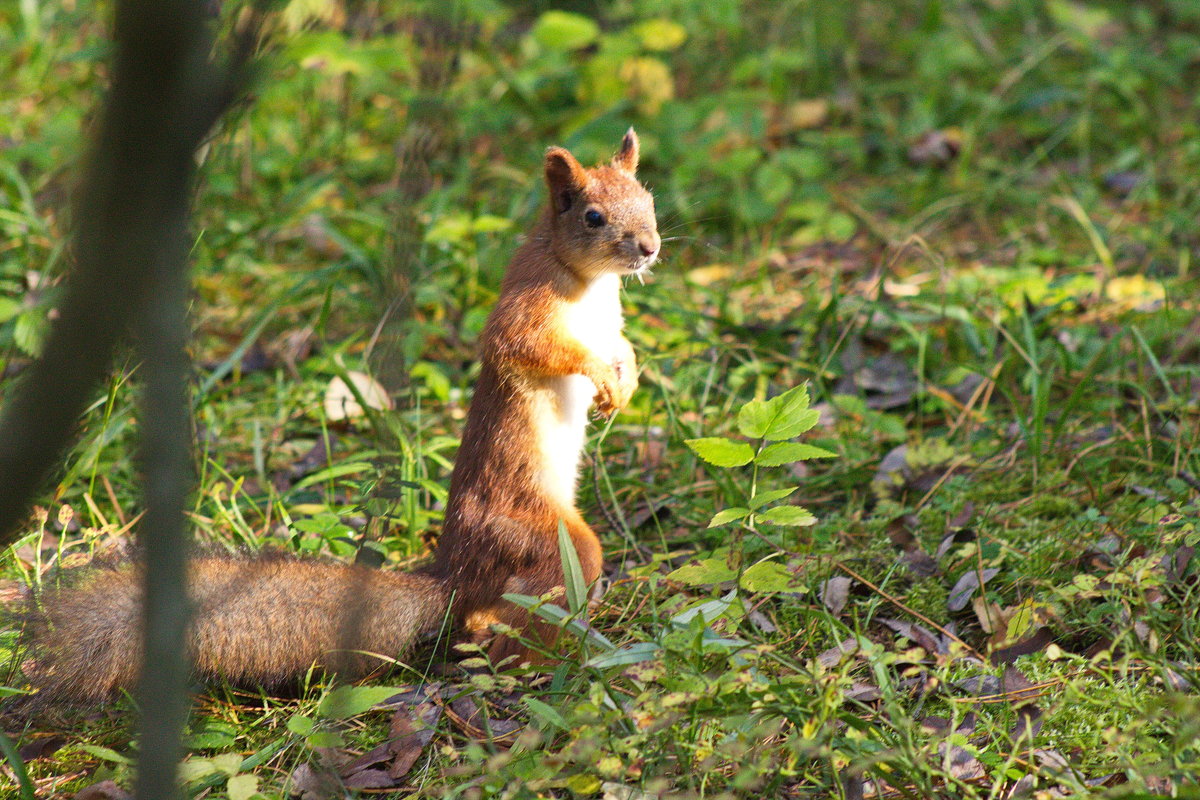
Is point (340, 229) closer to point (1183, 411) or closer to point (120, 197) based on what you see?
point (1183, 411)

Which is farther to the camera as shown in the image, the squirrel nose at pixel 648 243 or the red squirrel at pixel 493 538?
the squirrel nose at pixel 648 243

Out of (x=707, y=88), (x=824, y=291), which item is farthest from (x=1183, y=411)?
(x=707, y=88)

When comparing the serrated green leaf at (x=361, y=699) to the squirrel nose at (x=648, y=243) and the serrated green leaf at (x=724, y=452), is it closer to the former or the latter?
the serrated green leaf at (x=724, y=452)

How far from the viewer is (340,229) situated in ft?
13.3

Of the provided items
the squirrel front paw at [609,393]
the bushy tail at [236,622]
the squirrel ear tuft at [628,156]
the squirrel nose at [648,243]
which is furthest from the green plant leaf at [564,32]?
the bushy tail at [236,622]

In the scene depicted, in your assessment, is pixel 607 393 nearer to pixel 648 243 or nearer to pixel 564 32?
pixel 648 243

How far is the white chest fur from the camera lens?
7.25 ft

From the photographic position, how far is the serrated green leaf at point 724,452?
1976mm

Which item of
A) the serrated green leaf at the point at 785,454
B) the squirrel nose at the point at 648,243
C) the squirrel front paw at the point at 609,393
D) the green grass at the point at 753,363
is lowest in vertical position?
the green grass at the point at 753,363

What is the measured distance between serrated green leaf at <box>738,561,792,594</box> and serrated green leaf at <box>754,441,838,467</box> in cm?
19

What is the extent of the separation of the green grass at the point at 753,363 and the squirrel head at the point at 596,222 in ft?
0.75

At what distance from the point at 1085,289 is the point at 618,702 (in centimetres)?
238

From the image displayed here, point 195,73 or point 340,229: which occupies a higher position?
point 195,73

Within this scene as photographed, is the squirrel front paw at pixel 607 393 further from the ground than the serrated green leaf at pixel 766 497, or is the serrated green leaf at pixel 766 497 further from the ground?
the squirrel front paw at pixel 607 393
